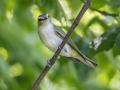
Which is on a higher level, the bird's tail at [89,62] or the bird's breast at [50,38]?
the bird's tail at [89,62]

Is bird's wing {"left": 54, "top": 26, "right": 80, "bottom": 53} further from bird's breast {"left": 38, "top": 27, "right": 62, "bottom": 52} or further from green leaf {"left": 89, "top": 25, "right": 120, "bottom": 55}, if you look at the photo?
green leaf {"left": 89, "top": 25, "right": 120, "bottom": 55}

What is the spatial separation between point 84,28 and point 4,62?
2.48 ft

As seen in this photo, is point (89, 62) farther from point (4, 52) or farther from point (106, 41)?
point (4, 52)

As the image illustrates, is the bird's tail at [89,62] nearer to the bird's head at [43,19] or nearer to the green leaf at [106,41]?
the green leaf at [106,41]

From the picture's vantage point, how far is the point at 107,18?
3010 mm

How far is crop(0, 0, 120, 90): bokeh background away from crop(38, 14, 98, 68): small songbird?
0.05 m

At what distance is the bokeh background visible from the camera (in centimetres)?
259

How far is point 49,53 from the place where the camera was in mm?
3180

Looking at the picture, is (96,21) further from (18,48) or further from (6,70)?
(6,70)

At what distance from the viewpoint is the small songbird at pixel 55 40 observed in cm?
266

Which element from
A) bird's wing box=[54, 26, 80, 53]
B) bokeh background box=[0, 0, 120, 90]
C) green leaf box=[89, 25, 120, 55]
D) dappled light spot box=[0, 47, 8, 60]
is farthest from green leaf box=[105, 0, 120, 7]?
dappled light spot box=[0, 47, 8, 60]

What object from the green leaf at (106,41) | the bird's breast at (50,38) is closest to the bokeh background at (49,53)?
the green leaf at (106,41)

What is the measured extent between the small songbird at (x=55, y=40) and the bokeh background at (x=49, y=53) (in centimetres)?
5

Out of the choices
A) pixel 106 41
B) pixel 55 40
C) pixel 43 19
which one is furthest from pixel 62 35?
pixel 106 41
